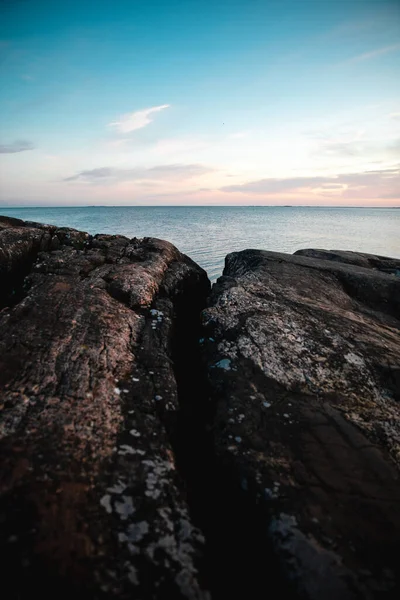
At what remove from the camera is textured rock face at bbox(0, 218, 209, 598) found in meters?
2.54

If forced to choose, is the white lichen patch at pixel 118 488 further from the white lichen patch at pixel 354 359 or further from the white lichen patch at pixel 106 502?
the white lichen patch at pixel 354 359

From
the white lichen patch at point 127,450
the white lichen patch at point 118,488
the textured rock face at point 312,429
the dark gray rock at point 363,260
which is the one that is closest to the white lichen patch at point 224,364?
the textured rock face at point 312,429

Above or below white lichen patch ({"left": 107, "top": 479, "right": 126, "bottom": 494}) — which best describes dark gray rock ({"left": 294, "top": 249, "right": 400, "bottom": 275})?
above

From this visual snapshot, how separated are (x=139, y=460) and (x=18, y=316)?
4.11 m

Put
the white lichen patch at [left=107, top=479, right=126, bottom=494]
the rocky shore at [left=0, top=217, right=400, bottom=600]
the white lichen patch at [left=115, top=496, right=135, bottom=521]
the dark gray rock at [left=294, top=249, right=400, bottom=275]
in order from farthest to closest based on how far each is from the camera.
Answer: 1. the dark gray rock at [left=294, top=249, right=400, bottom=275]
2. the white lichen patch at [left=107, top=479, right=126, bottom=494]
3. the white lichen patch at [left=115, top=496, right=135, bottom=521]
4. the rocky shore at [left=0, top=217, right=400, bottom=600]

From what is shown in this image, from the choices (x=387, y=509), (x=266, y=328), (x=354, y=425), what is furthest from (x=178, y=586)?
(x=266, y=328)

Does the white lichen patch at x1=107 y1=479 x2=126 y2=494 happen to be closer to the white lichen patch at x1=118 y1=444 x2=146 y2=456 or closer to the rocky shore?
A: the rocky shore

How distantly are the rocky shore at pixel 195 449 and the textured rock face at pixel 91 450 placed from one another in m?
0.02

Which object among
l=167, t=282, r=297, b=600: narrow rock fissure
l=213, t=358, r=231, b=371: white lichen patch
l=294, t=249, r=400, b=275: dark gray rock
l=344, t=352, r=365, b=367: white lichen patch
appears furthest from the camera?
l=294, t=249, r=400, b=275: dark gray rock

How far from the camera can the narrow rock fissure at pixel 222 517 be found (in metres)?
2.79

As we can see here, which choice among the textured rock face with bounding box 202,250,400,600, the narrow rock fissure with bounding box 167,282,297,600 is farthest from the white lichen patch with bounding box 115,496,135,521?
the textured rock face with bounding box 202,250,400,600

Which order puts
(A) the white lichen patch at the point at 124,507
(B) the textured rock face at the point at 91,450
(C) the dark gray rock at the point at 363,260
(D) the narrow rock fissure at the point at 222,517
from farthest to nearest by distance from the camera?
(C) the dark gray rock at the point at 363,260
(A) the white lichen patch at the point at 124,507
(D) the narrow rock fissure at the point at 222,517
(B) the textured rock face at the point at 91,450

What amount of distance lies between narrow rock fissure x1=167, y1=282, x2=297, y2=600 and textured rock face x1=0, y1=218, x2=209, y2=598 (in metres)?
0.21

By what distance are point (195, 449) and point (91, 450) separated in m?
1.46
